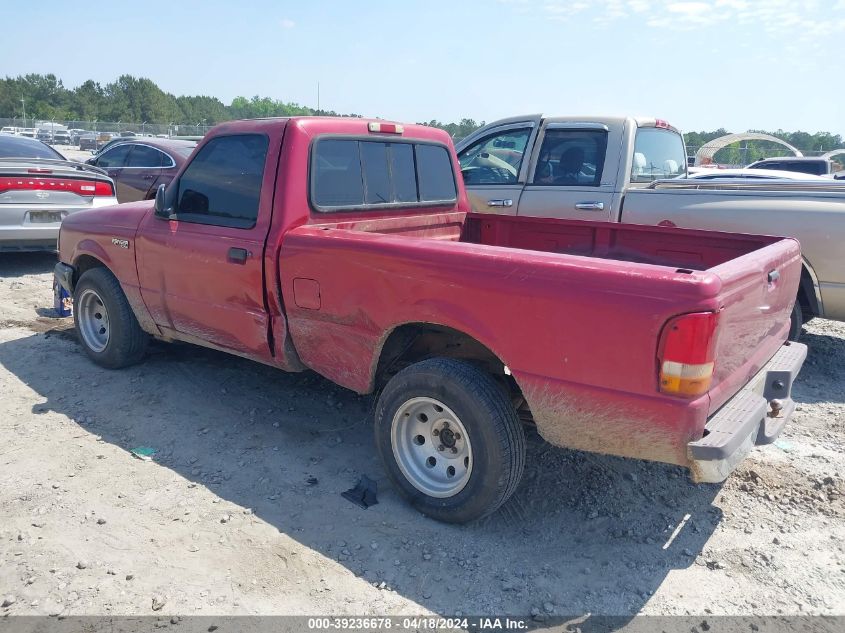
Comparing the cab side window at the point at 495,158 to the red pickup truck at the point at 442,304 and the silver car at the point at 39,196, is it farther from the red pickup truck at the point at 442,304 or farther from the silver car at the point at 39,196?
the silver car at the point at 39,196

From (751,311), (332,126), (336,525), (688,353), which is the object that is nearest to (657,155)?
(332,126)

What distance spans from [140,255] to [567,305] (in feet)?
10.7

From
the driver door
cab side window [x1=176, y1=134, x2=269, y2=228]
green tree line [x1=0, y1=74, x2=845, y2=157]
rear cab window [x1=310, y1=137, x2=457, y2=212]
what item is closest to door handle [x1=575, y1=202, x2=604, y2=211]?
the driver door

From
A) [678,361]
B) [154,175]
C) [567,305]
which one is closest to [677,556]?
[678,361]

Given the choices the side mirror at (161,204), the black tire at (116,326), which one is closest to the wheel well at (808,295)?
the side mirror at (161,204)

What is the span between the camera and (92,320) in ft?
18.0

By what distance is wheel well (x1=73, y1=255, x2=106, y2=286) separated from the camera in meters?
5.44

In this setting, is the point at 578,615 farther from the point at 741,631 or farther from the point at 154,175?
the point at 154,175

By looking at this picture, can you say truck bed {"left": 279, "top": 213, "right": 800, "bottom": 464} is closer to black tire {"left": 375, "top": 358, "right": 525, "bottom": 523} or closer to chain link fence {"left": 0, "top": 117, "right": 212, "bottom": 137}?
black tire {"left": 375, "top": 358, "right": 525, "bottom": 523}

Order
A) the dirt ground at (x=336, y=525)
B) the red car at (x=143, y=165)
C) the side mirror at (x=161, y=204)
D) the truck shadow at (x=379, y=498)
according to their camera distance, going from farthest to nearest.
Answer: the red car at (x=143, y=165)
the side mirror at (x=161, y=204)
the truck shadow at (x=379, y=498)
the dirt ground at (x=336, y=525)

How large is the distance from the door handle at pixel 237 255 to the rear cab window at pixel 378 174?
0.50m

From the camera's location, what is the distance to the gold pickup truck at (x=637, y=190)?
17.5ft

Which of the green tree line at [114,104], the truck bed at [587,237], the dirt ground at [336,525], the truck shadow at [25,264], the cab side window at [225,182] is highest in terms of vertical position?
the green tree line at [114,104]

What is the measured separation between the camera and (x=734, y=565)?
3174mm
